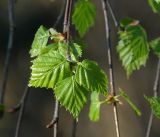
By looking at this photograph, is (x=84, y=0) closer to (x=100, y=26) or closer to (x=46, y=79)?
(x=46, y=79)

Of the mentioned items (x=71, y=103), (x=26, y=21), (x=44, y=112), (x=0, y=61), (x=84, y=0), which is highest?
(x=26, y=21)

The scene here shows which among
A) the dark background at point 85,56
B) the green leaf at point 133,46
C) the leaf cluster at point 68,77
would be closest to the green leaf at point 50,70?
the leaf cluster at point 68,77

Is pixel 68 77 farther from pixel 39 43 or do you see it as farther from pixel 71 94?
pixel 39 43

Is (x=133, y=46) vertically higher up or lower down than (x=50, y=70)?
higher up

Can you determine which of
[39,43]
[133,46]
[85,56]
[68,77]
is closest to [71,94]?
[68,77]

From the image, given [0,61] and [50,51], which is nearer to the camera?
[50,51]

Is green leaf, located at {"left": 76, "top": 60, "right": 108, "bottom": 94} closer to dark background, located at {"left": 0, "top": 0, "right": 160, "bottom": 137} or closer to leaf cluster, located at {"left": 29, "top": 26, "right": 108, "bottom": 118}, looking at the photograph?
leaf cluster, located at {"left": 29, "top": 26, "right": 108, "bottom": 118}

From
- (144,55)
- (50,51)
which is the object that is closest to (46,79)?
(50,51)
